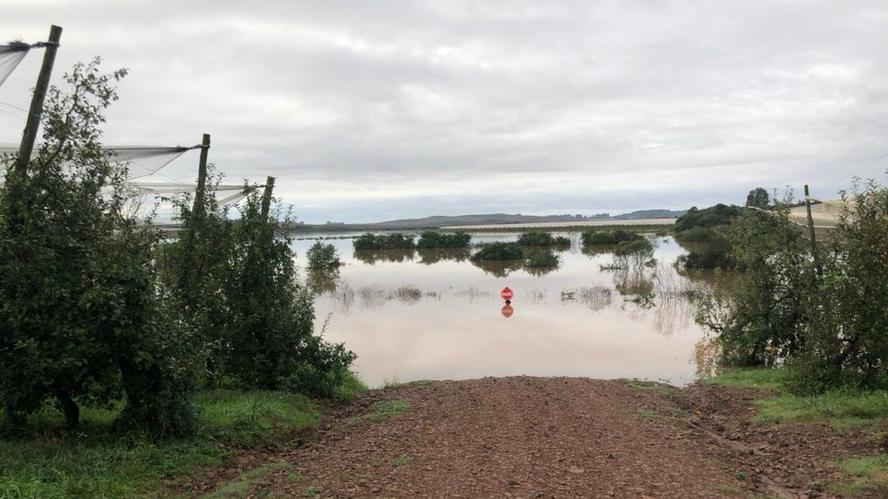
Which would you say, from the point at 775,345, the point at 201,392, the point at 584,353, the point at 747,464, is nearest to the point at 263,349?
the point at 201,392

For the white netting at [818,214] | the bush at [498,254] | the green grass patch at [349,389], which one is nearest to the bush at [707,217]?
the bush at [498,254]

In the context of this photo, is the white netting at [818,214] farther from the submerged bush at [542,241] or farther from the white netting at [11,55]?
the submerged bush at [542,241]

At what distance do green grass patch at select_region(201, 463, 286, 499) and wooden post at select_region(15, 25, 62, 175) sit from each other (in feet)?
12.0

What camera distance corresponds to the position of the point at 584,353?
16.0m

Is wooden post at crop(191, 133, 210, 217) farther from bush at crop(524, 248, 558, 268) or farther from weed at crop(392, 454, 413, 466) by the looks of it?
bush at crop(524, 248, 558, 268)

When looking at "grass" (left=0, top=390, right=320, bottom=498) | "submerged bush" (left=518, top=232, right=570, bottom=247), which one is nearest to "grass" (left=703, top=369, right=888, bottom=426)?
"grass" (left=0, top=390, right=320, bottom=498)

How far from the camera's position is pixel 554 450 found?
23.0ft

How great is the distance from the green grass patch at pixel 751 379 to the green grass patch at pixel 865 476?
157 inches

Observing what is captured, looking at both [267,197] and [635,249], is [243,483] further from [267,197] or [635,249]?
[635,249]

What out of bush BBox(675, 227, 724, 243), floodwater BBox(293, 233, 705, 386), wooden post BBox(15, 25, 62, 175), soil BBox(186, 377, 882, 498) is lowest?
floodwater BBox(293, 233, 705, 386)

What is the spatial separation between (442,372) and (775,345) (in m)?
6.63

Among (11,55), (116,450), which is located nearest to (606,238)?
(116,450)

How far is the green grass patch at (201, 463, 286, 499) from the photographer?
572 centimetres

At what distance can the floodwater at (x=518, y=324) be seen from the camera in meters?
14.6
